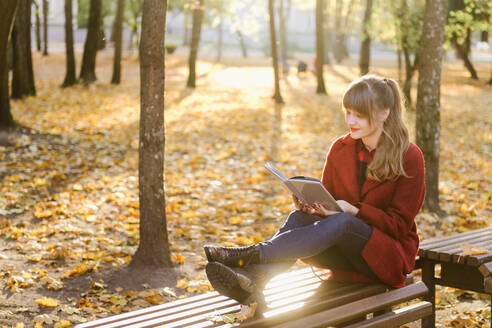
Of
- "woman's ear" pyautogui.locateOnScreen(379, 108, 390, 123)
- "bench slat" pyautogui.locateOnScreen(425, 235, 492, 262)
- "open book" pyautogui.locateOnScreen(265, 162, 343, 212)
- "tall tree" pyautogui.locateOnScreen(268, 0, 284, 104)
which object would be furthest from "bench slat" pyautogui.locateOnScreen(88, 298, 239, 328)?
"tall tree" pyautogui.locateOnScreen(268, 0, 284, 104)

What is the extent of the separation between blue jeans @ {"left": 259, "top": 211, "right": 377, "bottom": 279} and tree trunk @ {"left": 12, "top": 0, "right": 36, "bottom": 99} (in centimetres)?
1099

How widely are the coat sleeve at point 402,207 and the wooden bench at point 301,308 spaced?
0.38 metres

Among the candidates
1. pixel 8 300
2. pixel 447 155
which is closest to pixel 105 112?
pixel 447 155

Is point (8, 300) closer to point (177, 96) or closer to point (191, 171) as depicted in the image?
point (191, 171)

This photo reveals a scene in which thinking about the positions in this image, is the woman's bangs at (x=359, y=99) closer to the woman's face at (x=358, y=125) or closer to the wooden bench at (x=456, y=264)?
the woman's face at (x=358, y=125)

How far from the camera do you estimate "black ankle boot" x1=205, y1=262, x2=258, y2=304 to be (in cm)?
262

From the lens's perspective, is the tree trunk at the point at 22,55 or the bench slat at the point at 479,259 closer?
the bench slat at the point at 479,259

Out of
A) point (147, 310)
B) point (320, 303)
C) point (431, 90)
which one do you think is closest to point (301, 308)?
point (320, 303)

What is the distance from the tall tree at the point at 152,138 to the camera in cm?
473

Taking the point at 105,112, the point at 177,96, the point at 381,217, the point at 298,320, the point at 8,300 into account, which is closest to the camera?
the point at 298,320

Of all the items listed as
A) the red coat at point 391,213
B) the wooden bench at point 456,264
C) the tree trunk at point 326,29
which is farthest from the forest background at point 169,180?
the tree trunk at point 326,29

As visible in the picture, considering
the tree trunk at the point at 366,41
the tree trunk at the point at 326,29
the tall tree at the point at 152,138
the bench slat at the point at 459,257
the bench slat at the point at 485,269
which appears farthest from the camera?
the tree trunk at the point at 326,29

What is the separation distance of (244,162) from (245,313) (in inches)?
267

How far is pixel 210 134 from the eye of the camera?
1155 centimetres
